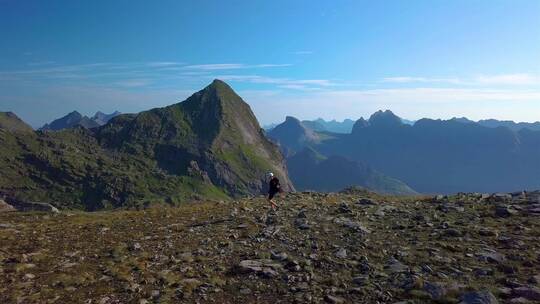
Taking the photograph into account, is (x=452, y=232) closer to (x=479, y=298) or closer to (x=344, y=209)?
(x=344, y=209)

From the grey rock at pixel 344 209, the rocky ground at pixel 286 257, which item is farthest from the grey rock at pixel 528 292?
the grey rock at pixel 344 209

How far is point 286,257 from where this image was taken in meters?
19.1

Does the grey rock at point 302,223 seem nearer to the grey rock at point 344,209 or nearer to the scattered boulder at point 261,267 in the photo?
the grey rock at point 344,209

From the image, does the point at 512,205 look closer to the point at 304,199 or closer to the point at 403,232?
the point at 403,232

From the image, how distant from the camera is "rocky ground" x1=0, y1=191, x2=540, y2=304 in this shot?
51.3 feet

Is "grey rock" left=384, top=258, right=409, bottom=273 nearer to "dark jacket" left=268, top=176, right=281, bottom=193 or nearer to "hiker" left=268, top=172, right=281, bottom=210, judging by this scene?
"hiker" left=268, top=172, right=281, bottom=210

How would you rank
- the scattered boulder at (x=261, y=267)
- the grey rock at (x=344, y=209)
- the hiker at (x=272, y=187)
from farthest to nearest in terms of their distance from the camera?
the hiker at (x=272, y=187)
the grey rock at (x=344, y=209)
the scattered boulder at (x=261, y=267)

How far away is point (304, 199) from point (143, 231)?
15695mm

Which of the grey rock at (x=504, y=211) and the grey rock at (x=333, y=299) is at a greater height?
the grey rock at (x=504, y=211)

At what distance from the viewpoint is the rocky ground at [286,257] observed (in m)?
15.6

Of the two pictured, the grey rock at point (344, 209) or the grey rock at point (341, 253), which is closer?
the grey rock at point (341, 253)

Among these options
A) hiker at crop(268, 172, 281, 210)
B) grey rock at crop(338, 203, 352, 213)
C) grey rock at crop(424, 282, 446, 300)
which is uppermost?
hiker at crop(268, 172, 281, 210)

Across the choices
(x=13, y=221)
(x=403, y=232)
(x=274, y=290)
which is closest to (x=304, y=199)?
(x=403, y=232)

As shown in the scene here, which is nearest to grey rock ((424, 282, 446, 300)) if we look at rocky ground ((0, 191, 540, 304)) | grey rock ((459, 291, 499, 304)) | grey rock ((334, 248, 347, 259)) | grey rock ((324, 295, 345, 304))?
rocky ground ((0, 191, 540, 304))
